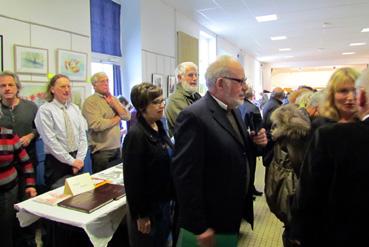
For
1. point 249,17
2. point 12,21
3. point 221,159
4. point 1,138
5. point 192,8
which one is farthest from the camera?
point 249,17

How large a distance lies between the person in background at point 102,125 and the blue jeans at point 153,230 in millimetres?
1284

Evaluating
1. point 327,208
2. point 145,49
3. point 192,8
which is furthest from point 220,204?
point 192,8

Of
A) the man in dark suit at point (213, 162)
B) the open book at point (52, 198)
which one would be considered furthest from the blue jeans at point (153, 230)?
the open book at point (52, 198)

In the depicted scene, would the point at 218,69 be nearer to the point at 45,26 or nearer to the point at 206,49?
the point at 45,26

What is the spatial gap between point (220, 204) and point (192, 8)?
16.2 ft

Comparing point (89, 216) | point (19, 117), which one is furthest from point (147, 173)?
point (19, 117)

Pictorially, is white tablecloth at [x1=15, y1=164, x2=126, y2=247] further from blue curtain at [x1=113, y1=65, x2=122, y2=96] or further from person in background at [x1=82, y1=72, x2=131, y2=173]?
blue curtain at [x1=113, y1=65, x2=122, y2=96]

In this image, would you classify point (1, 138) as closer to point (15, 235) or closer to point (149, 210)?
point (15, 235)

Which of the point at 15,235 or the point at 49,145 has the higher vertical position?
the point at 49,145

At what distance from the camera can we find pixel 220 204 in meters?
1.45

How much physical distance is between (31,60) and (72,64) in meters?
0.55

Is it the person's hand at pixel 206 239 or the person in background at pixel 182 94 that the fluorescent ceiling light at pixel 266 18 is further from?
the person's hand at pixel 206 239

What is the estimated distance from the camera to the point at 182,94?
8.04ft

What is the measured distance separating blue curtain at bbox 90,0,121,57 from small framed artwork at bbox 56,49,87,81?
0.55 m
